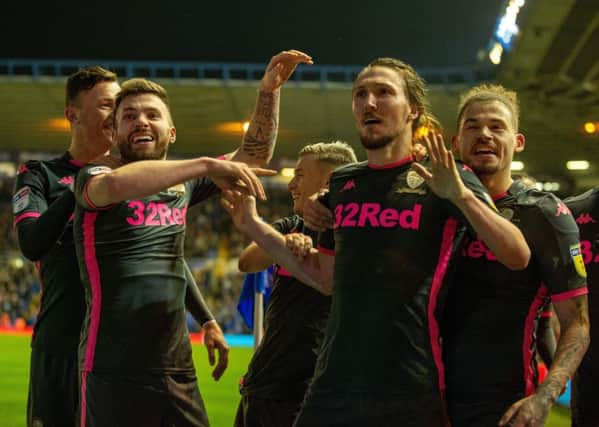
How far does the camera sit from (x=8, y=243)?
3164 cm

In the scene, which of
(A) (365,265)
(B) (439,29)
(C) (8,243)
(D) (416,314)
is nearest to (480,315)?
(D) (416,314)

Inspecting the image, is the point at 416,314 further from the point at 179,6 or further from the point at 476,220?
the point at 179,6

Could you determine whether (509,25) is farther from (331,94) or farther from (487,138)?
(487,138)

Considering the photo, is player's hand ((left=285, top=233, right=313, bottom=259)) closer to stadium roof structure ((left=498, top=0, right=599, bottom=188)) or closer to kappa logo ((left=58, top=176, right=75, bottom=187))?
kappa logo ((left=58, top=176, right=75, bottom=187))

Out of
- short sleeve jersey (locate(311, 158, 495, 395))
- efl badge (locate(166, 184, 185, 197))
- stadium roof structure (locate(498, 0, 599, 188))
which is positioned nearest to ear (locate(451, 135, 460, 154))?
short sleeve jersey (locate(311, 158, 495, 395))

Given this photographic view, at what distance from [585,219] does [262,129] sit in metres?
1.80

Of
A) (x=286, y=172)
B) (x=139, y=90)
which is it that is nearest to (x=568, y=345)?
(x=139, y=90)

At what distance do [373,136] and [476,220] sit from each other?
2.09 ft

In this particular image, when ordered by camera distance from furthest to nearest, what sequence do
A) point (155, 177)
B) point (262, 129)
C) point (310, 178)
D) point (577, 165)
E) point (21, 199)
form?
point (577, 165), point (310, 178), point (262, 129), point (21, 199), point (155, 177)

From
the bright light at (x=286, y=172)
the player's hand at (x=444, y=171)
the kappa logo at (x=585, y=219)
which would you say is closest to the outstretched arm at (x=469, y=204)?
the player's hand at (x=444, y=171)

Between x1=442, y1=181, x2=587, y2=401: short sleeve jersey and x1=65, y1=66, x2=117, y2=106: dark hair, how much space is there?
2.24 meters

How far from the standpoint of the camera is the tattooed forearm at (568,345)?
9.64ft

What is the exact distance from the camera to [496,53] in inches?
970

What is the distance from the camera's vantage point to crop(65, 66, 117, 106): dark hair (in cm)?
421
